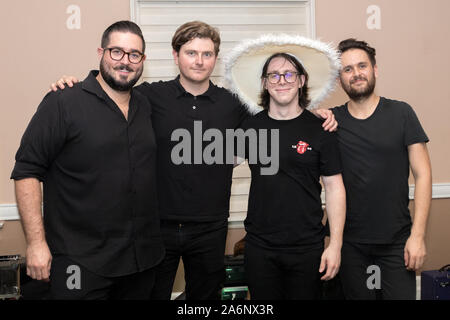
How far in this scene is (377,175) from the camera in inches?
84.7

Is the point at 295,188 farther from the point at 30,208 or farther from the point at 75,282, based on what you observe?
the point at 30,208

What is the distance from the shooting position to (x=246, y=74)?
231cm

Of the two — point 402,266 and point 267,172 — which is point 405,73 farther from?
point 267,172

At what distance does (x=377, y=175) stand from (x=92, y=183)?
136 centimetres

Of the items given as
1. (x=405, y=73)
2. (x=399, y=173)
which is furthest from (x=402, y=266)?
(x=405, y=73)

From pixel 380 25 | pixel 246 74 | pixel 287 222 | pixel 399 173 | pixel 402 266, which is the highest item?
pixel 380 25

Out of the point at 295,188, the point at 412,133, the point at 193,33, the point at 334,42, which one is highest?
the point at 334,42

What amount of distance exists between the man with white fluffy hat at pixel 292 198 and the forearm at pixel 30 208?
93cm

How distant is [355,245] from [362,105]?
722 millimetres

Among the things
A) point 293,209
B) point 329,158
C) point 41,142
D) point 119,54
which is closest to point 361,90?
point 329,158

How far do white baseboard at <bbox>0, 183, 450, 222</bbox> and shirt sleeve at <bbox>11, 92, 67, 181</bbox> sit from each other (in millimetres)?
1723

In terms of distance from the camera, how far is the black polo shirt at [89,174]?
6.09 feet

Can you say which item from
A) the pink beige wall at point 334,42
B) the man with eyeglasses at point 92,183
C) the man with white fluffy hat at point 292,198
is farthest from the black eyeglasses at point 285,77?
the pink beige wall at point 334,42
